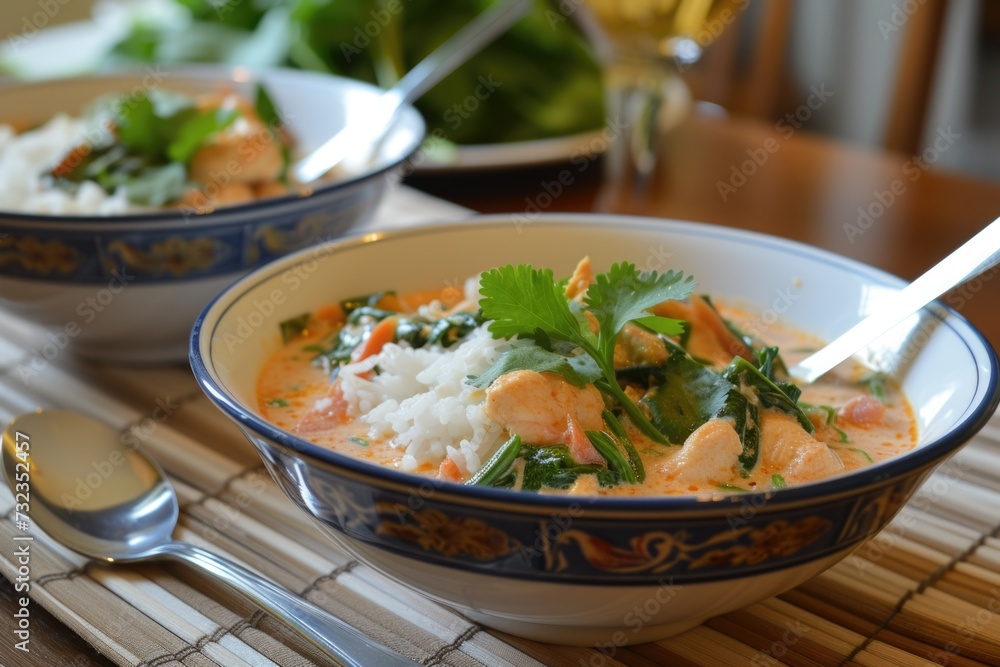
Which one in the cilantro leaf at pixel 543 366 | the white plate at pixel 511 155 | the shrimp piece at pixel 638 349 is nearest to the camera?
the cilantro leaf at pixel 543 366

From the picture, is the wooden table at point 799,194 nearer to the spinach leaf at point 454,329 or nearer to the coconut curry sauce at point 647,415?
the coconut curry sauce at point 647,415

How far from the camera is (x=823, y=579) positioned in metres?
1.44

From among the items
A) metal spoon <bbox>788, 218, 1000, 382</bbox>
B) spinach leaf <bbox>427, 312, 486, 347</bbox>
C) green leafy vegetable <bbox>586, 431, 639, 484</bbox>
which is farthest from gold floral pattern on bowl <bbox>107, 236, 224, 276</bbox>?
metal spoon <bbox>788, 218, 1000, 382</bbox>

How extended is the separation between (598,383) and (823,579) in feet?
1.47

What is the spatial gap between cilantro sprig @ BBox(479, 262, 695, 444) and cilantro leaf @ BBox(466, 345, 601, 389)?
0.02m

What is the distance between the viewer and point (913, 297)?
Answer: 4.75 ft

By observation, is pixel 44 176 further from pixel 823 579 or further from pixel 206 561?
pixel 823 579

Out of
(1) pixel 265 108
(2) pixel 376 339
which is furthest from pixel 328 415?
(1) pixel 265 108

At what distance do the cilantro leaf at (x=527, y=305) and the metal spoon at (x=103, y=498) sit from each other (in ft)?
1.47

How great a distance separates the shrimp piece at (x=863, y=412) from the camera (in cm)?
147

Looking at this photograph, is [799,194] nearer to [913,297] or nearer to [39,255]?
[913,297]

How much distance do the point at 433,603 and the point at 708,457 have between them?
0.42 m

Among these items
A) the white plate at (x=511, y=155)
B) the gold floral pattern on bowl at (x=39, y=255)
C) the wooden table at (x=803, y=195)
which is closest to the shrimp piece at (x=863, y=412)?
the wooden table at (x=803, y=195)

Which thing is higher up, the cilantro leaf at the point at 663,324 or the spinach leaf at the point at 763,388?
the cilantro leaf at the point at 663,324
